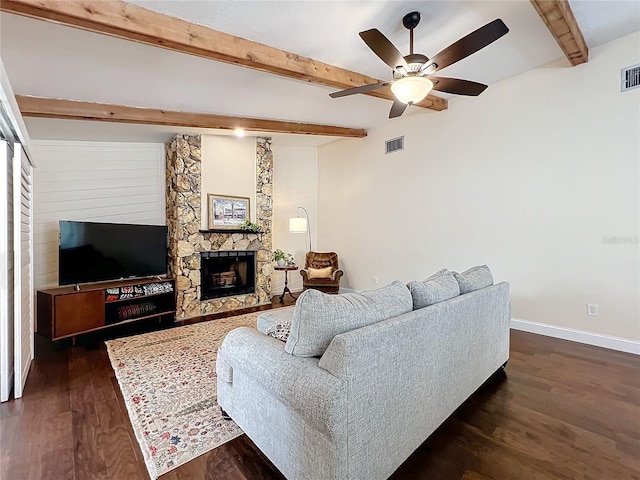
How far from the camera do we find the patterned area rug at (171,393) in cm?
184

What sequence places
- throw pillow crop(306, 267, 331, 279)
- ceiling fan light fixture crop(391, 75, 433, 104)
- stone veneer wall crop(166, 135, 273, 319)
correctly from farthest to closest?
throw pillow crop(306, 267, 331, 279)
stone veneer wall crop(166, 135, 273, 319)
ceiling fan light fixture crop(391, 75, 433, 104)

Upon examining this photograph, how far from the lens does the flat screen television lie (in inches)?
146

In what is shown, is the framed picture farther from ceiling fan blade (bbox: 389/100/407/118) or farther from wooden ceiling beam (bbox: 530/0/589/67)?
wooden ceiling beam (bbox: 530/0/589/67)

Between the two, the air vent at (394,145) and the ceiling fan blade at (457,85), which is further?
the air vent at (394,145)

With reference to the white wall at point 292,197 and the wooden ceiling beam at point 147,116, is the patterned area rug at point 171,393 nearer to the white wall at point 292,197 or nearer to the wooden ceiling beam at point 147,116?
the wooden ceiling beam at point 147,116

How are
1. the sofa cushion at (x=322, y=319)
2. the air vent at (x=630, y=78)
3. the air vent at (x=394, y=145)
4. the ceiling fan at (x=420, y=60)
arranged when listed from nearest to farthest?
the sofa cushion at (x=322, y=319) → the ceiling fan at (x=420, y=60) → the air vent at (x=630, y=78) → the air vent at (x=394, y=145)

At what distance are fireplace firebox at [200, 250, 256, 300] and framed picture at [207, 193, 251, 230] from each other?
1.51 feet

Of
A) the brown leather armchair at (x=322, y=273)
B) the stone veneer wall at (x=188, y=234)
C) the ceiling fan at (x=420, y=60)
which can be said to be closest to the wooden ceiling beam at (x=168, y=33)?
the ceiling fan at (x=420, y=60)

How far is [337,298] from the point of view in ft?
5.12

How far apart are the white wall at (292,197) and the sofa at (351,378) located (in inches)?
178

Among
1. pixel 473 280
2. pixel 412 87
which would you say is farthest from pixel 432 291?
pixel 412 87

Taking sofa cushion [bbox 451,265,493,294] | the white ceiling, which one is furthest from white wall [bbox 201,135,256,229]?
sofa cushion [bbox 451,265,493,294]

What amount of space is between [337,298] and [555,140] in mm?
3653

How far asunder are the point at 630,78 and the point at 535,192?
52.2 inches
